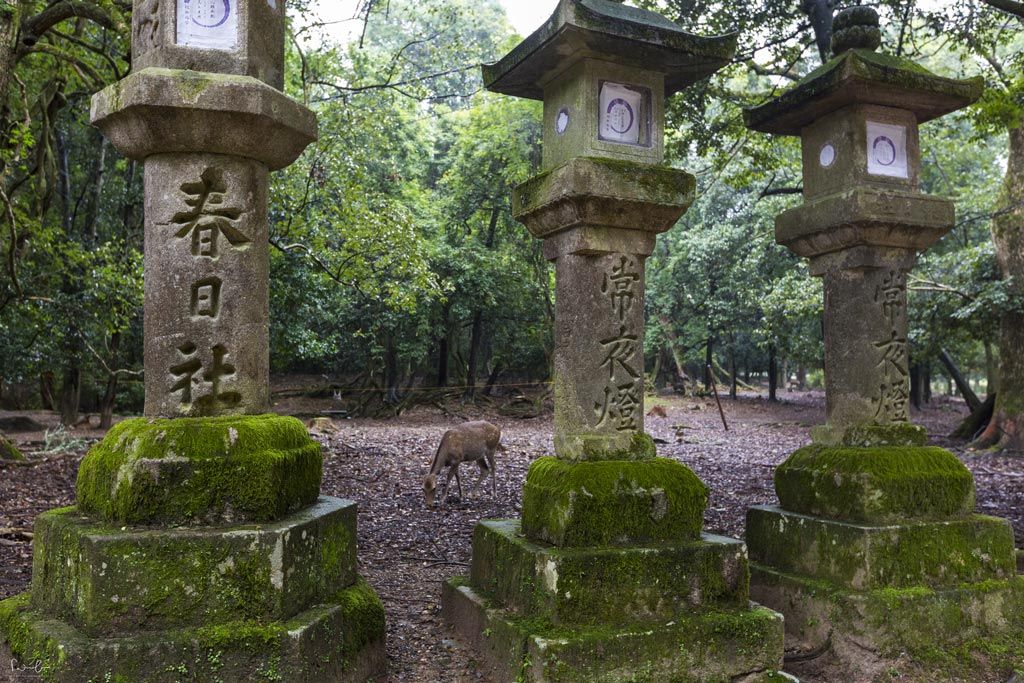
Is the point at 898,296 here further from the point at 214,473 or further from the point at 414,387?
the point at 414,387

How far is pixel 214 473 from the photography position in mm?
3090

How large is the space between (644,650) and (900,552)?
67.3 inches

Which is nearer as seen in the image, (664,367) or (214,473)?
(214,473)

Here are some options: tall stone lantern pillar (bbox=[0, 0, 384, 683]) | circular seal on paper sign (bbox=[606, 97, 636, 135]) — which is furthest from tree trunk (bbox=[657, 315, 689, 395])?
tall stone lantern pillar (bbox=[0, 0, 384, 683])

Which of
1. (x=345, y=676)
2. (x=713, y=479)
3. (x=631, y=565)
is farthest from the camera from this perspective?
(x=713, y=479)

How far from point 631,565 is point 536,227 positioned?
1.90m

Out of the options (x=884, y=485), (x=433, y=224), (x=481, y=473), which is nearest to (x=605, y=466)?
(x=884, y=485)

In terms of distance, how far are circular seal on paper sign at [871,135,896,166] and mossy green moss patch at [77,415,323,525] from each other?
3.98 metres

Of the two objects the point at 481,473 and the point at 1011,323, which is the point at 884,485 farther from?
the point at 1011,323

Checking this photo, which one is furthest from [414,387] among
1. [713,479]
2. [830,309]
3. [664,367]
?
[830,309]

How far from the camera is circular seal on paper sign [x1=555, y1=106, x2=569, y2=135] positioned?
4227 mm

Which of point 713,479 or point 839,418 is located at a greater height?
point 839,418

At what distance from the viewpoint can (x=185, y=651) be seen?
9.28ft

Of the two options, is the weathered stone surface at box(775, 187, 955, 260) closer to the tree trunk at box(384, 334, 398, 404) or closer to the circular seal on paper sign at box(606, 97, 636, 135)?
the circular seal on paper sign at box(606, 97, 636, 135)
